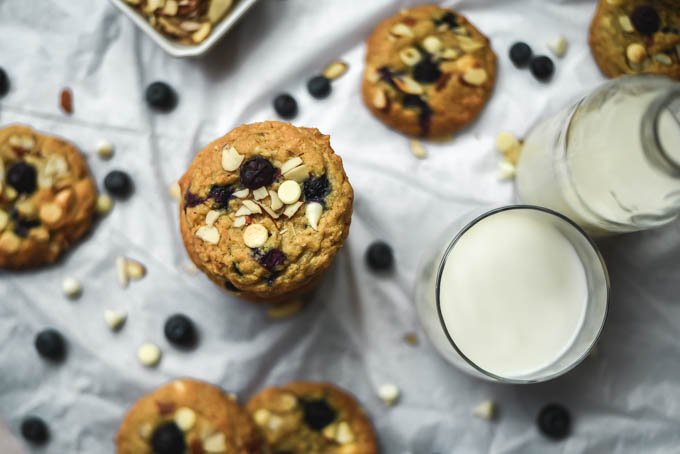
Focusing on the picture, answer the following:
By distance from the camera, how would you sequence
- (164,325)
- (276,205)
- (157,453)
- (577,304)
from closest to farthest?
(276,205)
(577,304)
(157,453)
(164,325)

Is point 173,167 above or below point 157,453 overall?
above

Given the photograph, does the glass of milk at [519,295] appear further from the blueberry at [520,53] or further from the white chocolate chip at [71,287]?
the white chocolate chip at [71,287]

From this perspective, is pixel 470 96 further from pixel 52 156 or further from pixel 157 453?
pixel 157 453

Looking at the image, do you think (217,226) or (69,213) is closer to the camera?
(217,226)

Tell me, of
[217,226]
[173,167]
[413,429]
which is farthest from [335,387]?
[173,167]

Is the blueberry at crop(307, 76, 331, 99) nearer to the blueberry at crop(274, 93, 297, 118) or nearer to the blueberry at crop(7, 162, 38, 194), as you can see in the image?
the blueberry at crop(274, 93, 297, 118)

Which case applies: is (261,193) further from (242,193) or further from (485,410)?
(485,410)

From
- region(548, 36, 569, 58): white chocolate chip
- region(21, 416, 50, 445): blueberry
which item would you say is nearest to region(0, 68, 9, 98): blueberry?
region(21, 416, 50, 445): blueberry
